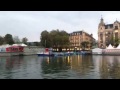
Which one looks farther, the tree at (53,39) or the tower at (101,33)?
the tower at (101,33)

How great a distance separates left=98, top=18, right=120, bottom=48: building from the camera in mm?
72000

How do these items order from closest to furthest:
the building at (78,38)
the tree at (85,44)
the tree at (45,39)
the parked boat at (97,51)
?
the tree at (45,39), the parked boat at (97,51), the tree at (85,44), the building at (78,38)

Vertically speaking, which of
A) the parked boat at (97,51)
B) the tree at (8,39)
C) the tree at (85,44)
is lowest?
the parked boat at (97,51)

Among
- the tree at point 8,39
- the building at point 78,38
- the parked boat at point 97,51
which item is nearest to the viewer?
the parked boat at point 97,51

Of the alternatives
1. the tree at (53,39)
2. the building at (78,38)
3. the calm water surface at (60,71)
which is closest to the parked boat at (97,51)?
the tree at (53,39)

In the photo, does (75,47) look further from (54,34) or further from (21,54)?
(21,54)

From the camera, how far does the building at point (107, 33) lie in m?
72.0

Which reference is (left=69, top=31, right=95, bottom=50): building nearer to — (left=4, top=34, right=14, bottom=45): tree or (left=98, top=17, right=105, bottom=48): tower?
(left=98, top=17, right=105, bottom=48): tower

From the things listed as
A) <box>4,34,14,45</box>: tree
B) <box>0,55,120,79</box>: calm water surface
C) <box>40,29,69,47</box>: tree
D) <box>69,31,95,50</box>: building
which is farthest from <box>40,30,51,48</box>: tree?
<box>0,55,120,79</box>: calm water surface

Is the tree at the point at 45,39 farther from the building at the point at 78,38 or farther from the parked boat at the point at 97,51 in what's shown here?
the building at the point at 78,38

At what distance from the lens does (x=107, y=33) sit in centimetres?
7556
